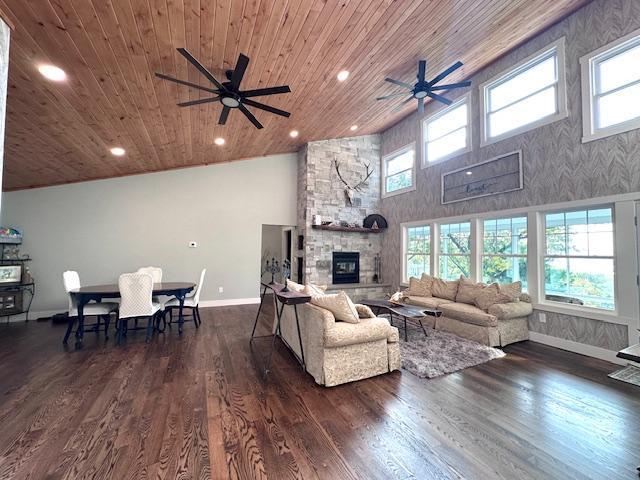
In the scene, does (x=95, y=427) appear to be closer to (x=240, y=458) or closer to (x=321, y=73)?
(x=240, y=458)

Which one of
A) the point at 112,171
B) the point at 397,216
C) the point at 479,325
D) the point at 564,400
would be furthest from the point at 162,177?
the point at 564,400

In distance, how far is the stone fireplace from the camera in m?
6.77

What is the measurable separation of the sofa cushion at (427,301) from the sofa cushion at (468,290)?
0.72 ft

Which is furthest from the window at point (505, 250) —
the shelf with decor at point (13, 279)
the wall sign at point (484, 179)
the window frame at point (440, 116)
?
the shelf with decor at point (13, 279)

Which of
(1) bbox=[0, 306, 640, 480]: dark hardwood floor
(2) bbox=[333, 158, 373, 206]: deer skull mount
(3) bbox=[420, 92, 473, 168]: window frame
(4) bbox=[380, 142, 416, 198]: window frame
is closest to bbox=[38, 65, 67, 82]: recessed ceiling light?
(1) bbox=[0, 306, 640, 480]: dark hardwood floor

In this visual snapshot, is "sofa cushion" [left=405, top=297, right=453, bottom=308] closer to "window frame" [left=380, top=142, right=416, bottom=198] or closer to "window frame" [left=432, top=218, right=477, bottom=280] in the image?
"window frame" [left=432, top=218, right=477, bottom=280]

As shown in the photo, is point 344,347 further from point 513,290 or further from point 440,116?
point 440,116

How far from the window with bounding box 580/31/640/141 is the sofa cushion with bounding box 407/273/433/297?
316 centimetres

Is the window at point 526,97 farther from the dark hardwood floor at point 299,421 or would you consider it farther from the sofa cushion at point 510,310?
the dark hardwood floor at point 299,421

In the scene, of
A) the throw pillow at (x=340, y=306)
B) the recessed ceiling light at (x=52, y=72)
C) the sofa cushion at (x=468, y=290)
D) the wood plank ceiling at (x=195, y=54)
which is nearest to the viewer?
the wood plank ceiling at (x=195, y=54)

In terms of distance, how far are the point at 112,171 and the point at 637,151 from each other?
318 inches

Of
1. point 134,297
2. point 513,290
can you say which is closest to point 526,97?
point 513,290

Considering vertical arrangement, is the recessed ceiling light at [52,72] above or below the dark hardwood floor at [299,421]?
Answer: above

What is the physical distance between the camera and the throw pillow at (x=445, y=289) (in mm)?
4961
